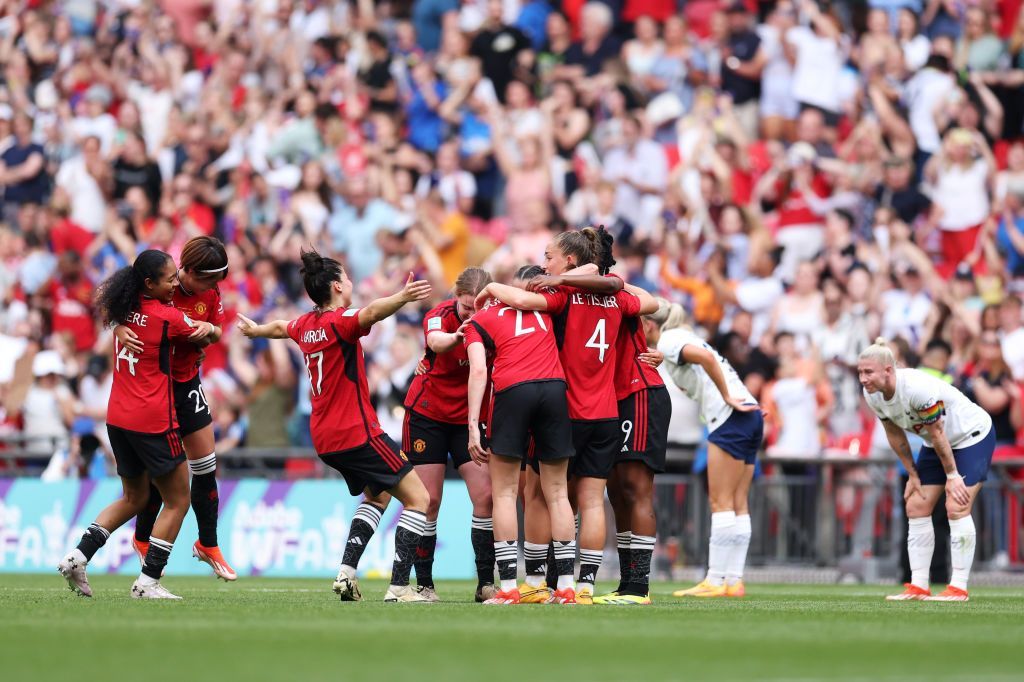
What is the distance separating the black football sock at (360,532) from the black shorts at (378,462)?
11.9 inches

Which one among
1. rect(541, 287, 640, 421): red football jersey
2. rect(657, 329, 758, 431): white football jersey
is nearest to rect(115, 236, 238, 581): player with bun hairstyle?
rect(541, 287, 640, 421): red football jersey

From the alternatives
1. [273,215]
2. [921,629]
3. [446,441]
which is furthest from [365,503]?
[273,215]

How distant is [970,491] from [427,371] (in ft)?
14.1

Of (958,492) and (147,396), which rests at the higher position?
(147,396)

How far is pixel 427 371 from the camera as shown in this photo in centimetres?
1227

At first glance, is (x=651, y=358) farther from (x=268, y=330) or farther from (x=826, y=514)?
(x=826, y=514)

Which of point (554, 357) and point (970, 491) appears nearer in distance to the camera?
point (554, 357)

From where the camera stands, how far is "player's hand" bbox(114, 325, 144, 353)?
11.3m

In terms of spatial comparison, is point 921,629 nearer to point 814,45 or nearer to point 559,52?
point 814,45

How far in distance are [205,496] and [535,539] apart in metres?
2.73

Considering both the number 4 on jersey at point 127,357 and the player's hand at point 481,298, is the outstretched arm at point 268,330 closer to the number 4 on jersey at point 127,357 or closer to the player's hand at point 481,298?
the number 4 on jersey at point 127,357

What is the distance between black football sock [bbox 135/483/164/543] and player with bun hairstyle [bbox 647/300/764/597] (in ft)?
13.4

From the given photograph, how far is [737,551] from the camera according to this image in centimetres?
1405

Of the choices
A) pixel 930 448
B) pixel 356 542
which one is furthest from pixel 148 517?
pixel 930 448
